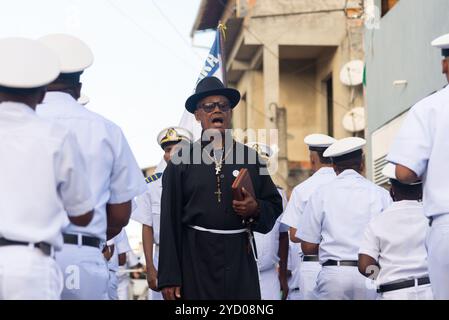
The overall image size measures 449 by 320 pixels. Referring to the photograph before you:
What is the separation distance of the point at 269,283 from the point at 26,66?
20.2 feet

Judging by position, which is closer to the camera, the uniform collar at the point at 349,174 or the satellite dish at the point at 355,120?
the uniform collar at the point at 349,174

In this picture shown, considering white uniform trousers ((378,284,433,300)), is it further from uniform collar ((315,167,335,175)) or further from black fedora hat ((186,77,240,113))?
uniform collar ((315,167,335,175))

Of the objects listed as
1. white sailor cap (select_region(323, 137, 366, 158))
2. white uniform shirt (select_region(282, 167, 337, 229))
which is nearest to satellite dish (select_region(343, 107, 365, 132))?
white uniform shirt (select_region(282, 167, 337, 229))

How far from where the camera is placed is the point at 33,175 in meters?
5.57

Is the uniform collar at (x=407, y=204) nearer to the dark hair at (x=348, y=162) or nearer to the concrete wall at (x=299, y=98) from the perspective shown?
the dark hair at (x=348, y=162)

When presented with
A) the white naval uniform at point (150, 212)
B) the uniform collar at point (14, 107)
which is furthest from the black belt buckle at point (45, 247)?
the white naval uniform at point (150, 212)

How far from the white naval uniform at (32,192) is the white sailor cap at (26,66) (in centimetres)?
14

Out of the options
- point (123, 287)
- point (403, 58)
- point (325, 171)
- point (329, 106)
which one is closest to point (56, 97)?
point (325, 171)

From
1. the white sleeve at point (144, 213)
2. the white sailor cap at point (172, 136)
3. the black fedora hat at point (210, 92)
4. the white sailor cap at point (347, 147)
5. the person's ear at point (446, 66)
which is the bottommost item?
the white sleeve at point (144, 213)

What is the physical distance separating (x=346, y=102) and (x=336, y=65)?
4.42 feet

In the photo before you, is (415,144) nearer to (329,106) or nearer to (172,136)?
(172,136)

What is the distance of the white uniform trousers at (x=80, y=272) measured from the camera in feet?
21.9
